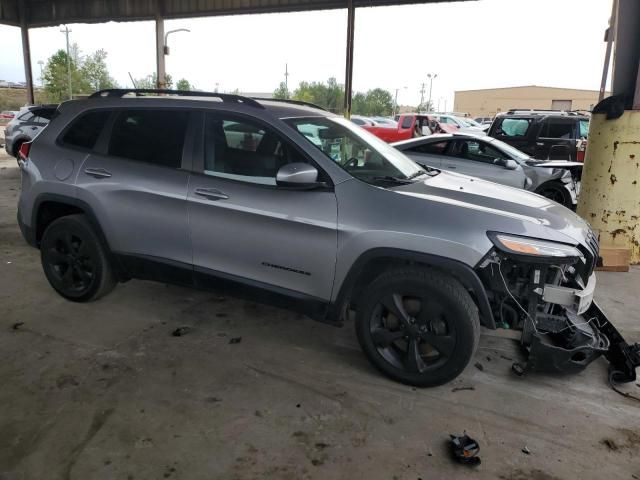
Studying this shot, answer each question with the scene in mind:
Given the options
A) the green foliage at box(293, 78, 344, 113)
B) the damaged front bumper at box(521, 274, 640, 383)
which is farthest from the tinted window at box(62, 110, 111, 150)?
the green foliage at box(293, 78, 344, 113)

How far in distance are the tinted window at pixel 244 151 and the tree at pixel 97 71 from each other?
54.3 metres

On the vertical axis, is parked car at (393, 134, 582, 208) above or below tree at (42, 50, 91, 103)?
below

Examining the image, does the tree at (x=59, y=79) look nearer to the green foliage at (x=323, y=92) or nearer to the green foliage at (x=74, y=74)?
the green foliage at (x=74, y=74)

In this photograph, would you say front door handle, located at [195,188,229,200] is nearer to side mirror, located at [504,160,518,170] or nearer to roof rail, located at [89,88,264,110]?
roof rail, located at [89,88,264,110]

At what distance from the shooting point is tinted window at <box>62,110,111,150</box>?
3.99m

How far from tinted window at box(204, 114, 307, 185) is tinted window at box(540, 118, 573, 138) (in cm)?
993

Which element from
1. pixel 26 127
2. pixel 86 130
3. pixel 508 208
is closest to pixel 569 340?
pixel 508 208

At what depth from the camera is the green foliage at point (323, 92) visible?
63094 millimetres

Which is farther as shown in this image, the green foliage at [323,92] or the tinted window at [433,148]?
the green foliage at [323,92]

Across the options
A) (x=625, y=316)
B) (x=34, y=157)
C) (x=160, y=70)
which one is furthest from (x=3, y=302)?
(x=160, y=70)

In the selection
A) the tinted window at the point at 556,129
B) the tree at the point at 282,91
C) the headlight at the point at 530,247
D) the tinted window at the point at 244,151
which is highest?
the tree at the point at 282,91

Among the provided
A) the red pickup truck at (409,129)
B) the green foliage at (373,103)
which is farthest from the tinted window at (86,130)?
the green foliage at (373,103)

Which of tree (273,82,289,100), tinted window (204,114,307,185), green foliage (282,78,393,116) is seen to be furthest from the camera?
green foliage (282,78,393,116)

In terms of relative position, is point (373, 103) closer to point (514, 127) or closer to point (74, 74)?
point (74, 74)
